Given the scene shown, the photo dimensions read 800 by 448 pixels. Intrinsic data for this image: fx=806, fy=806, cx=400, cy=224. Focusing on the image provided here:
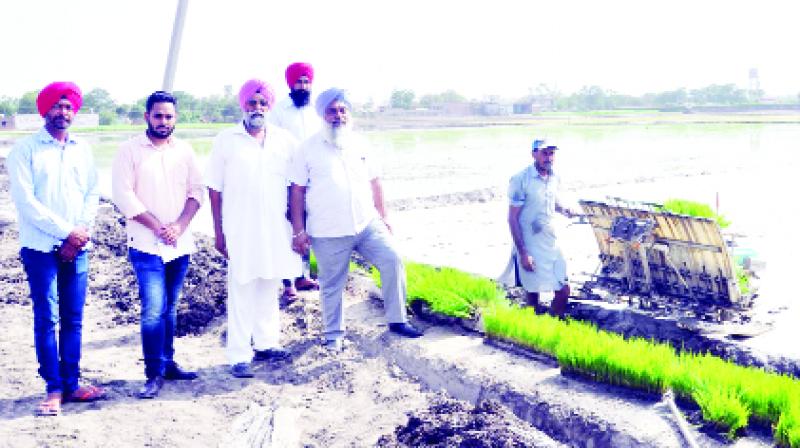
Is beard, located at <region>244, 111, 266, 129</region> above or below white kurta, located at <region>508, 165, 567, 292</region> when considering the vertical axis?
above

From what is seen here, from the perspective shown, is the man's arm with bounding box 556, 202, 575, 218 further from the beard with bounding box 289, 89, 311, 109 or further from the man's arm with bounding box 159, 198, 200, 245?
the man's arm with bounding box 159, 198, 200, 245

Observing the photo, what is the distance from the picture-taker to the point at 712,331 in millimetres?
5945

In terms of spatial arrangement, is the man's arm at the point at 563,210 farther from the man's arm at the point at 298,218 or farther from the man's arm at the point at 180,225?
the man's arm at the point at 180,225

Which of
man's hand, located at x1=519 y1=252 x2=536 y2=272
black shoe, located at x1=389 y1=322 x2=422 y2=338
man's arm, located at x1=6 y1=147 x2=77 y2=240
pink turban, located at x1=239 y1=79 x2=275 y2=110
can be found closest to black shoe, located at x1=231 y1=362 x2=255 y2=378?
black shoe, located at x1=389 y1=322 x2=422 y2=338

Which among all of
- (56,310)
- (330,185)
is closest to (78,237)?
(56,310)

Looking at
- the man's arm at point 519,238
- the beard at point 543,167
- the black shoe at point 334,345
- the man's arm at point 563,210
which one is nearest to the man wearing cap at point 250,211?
the black shoe at point 334,345

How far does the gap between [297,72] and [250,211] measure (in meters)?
1.68

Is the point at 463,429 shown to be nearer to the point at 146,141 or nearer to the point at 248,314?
the point at 248,314

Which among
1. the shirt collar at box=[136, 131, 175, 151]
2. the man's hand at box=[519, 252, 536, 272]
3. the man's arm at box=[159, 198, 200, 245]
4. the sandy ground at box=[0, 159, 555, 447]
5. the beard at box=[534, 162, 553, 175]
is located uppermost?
the shirt collar at box=[136, 131, 175, 151]

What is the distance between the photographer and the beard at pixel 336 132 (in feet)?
18.0

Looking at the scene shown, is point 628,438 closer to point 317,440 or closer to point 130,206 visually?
point 317,440

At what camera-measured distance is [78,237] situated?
4.59 meters

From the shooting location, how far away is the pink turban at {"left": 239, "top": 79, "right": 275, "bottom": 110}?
530cm

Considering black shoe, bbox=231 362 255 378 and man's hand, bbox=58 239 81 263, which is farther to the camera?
black shoe, bbox=231 362 255 378
